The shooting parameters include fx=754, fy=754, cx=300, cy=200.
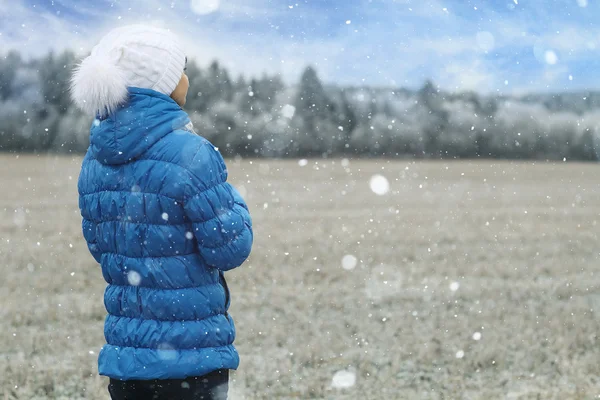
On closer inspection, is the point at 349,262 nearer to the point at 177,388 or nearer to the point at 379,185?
the point at 177,388

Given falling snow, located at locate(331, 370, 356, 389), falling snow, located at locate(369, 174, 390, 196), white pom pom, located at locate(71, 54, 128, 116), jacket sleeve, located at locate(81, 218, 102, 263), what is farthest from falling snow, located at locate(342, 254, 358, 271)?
falling snow, located at locate(369, 174, 390, 196)

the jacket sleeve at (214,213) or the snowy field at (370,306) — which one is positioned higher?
the jacket sleeve at (214,213)

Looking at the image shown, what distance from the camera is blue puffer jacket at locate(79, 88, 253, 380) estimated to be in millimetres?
1849

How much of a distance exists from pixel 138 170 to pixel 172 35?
39cm

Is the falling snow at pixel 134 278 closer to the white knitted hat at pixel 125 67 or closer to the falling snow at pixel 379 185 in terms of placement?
the white knitted hat at pixel 125 67

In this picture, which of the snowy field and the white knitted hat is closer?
the white knitted hat

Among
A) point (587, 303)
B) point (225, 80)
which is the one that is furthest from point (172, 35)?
point (225, 80)

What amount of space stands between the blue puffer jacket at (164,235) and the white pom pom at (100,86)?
34mm

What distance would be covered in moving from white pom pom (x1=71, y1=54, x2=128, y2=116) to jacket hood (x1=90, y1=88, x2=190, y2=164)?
0.10 ft

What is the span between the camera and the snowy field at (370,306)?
356cm

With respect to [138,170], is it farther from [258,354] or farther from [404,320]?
[404,320]

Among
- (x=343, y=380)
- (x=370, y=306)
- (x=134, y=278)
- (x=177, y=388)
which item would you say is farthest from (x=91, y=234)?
(x=370, y=306)

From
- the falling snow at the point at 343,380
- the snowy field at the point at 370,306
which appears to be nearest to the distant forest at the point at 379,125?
the snowy field at the point at 370,306

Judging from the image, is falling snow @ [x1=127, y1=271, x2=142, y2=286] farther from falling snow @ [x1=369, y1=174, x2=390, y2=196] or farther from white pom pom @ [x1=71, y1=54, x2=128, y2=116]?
falling snow @ [x1=369, y1=174, x2=390, y2=196]
